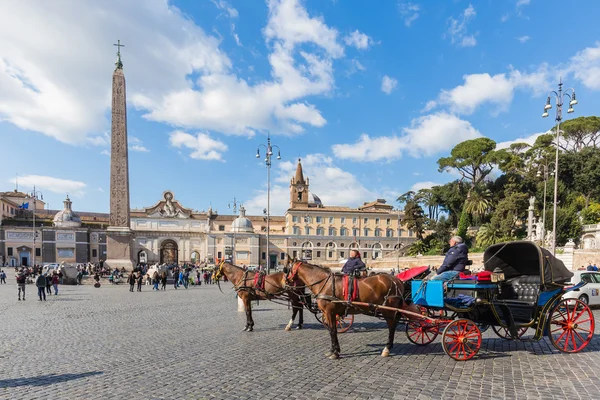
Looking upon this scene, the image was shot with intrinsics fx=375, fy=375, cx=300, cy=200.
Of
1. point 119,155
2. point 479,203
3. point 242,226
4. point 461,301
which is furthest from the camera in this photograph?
point 242,226

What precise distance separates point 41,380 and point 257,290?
4617 mm

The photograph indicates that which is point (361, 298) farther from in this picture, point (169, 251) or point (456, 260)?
point (169, 251)

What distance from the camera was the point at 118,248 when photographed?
29.2 m

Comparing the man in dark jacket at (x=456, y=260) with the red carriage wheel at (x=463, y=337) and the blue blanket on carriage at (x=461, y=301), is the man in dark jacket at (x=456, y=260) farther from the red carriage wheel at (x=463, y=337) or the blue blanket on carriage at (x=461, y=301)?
the red carriage wheel at (x=463, y=337)

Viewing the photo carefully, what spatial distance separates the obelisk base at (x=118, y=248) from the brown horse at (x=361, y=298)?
2606 cm

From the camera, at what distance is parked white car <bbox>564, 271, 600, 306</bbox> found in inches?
432

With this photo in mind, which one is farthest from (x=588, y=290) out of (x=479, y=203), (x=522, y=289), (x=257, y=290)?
(x=479, y=203)

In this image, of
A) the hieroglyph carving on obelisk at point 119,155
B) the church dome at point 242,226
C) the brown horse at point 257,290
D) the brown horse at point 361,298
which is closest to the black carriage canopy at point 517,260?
the brown horse at point 361,298

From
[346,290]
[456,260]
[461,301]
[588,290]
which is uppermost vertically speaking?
[456,260]

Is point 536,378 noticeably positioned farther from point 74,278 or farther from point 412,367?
point 74,278

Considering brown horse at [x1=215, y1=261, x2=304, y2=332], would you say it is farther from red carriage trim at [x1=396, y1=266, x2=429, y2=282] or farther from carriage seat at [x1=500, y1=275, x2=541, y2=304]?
carriage seat at [x1=500, y1=275, x2=541, y2=304]

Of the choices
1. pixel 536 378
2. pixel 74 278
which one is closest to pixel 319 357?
pixel 536 378

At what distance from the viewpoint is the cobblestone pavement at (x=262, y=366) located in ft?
15.4

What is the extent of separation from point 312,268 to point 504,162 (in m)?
45.1
